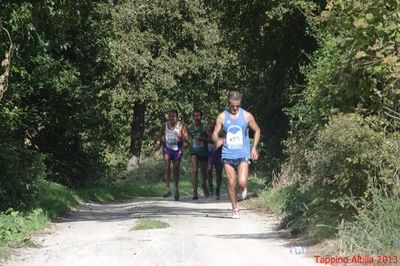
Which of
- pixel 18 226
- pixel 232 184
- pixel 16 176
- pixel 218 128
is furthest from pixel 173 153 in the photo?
pixel 18 226

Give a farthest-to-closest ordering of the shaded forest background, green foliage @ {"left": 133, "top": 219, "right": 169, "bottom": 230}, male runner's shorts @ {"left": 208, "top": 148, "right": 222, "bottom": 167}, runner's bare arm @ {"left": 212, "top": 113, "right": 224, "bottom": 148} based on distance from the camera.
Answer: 1. male runner's shorts @ {"left": 208, "top": 148, "right": 222, "bottom": 167}
2. runner's bare arm @ {"left": 212, "top": 113, "right": 224, "bottom": 148}
3. green foliage @ {"left": 133, "top": 219, "right": 169, "bottom": 230}
4. the shaded forest background

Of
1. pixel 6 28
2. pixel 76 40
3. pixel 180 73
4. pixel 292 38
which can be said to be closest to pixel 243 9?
pixel 292 38

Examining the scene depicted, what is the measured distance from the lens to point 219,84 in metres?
31.9

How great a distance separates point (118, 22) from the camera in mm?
27984

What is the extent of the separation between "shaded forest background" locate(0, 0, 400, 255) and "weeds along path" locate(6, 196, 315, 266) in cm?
84

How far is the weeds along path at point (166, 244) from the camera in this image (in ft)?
23.3

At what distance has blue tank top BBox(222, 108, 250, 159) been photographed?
1111 cm

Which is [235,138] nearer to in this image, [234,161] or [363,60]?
[234,161]

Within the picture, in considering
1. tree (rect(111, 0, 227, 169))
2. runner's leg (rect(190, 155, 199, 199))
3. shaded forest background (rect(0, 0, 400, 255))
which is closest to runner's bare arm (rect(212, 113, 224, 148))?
shaded forest background (rect(0, 0, 400, 255))

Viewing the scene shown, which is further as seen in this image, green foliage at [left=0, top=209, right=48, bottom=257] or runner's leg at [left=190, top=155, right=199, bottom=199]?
runner's leg at [left=190, top=155, right=199, bottom=199]

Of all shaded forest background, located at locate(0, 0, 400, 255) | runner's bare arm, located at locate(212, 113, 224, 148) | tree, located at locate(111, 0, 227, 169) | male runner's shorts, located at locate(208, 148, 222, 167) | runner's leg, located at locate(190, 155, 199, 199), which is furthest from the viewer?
tree, located at locate(111, 0, 227, 169)

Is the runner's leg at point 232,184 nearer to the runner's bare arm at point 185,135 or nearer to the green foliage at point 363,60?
the green foliage at point 363,60

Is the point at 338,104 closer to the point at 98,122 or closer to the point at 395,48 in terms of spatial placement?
the point at 395,48

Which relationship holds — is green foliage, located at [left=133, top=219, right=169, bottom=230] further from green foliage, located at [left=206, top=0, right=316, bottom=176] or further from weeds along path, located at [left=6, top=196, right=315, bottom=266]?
green foliage, located at [left=206, top=0, right=316, bottom=176]
